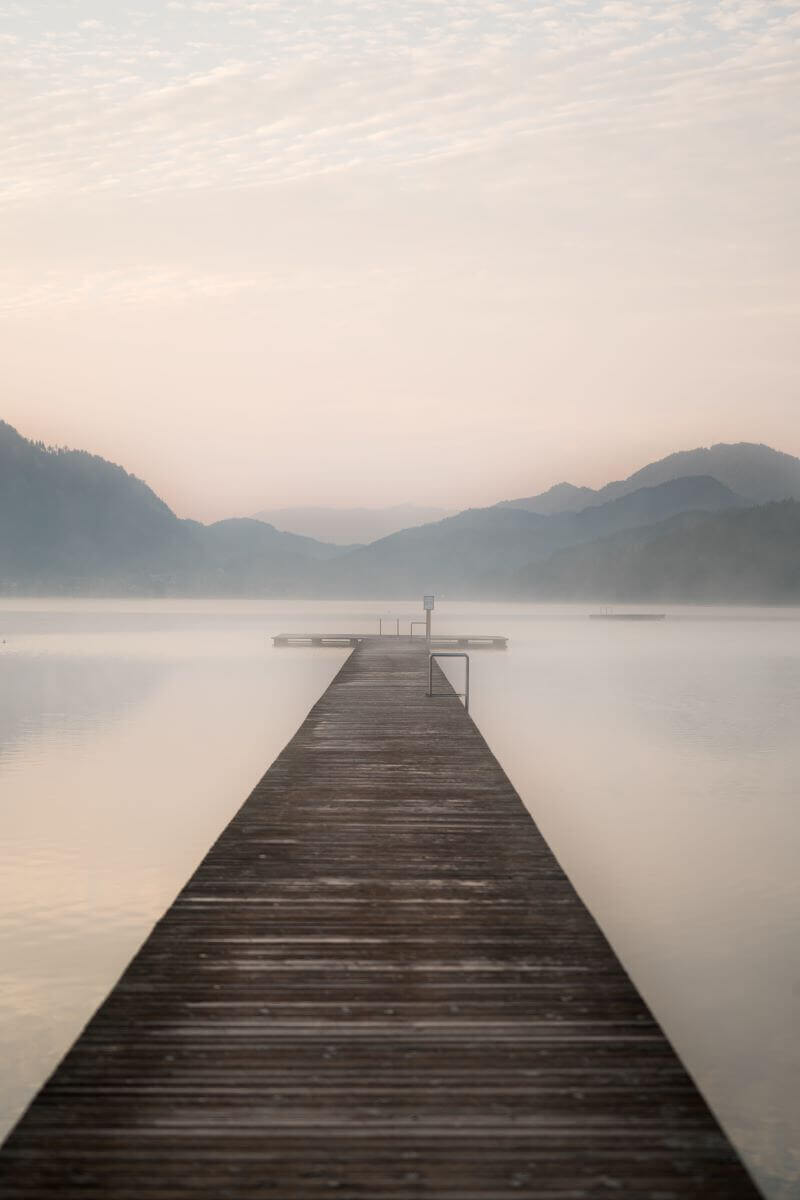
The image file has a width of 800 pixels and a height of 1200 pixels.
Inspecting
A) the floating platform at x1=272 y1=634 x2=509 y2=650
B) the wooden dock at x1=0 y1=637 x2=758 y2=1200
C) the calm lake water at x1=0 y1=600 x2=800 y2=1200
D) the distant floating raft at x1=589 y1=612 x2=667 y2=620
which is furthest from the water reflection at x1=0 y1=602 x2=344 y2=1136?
the distant floating raft at x1=589 y1=612 x2=667 y2=620

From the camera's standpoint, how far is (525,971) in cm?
481

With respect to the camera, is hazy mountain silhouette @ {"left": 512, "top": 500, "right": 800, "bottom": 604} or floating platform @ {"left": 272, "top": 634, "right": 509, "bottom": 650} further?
Answer: hazy mountain silhouette @ {"left": 512, "top": 500, "right": 800, "bottom": 604}

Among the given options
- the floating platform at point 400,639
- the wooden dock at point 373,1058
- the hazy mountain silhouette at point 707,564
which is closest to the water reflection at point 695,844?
the wooden dock at point 373,1058

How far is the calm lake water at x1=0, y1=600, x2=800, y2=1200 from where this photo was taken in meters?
6.28

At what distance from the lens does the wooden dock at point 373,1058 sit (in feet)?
10.3

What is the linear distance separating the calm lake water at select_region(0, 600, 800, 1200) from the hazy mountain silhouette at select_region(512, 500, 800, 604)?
126791 mm

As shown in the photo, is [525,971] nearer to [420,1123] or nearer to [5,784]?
[420,1123]

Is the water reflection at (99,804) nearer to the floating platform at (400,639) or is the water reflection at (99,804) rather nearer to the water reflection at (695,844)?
the water reflection at (695,844)

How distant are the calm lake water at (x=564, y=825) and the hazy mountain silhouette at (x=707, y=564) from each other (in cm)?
12679

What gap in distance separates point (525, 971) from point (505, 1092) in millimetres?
1188

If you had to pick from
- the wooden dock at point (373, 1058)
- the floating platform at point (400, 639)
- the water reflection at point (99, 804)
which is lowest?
the water reflection at point (99, 804)

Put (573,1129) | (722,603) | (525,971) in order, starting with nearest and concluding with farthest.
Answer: (573,1129) < (525,971) < (722,603)

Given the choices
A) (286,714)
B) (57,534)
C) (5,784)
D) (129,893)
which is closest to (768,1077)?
(129,893)

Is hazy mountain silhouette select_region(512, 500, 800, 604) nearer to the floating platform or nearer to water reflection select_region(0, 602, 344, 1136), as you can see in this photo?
the floating platform
